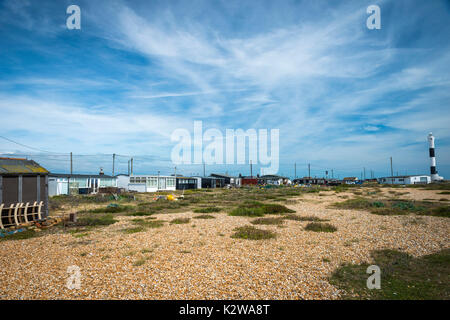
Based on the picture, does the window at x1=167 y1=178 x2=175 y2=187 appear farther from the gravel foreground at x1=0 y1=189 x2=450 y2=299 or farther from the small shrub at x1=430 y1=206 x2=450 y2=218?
the small shrub at x1=430 y1=206 x2=450 y2=218

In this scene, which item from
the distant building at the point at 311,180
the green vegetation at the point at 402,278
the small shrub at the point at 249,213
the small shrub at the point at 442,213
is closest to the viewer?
the green vegetation at the point at 402,278

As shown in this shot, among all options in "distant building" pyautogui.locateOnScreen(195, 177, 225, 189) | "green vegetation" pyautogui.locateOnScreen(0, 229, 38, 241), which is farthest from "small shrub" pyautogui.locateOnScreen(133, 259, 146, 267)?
"distant building" pyautogui.locateOnScreen(195, 177, 225, 189)

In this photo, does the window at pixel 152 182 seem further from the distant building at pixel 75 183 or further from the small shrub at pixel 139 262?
the small shrub at pixel 139 262

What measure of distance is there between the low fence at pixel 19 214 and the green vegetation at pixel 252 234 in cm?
1202

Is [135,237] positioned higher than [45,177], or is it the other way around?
[45,177]

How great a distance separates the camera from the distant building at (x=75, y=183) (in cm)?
3766

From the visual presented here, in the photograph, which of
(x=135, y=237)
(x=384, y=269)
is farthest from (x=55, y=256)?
(x=384, y=269)

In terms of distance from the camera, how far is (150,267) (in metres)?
8.19

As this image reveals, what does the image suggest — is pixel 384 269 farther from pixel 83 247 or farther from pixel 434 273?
pixel 83 247

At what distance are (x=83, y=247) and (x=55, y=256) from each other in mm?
1199

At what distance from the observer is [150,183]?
5081cm

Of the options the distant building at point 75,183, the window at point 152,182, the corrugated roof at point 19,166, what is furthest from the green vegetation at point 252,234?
the window at point 152,182

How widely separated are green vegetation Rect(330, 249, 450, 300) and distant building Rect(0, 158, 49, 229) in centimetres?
1653

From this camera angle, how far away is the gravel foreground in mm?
6535
